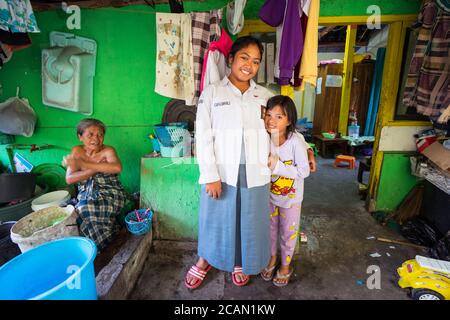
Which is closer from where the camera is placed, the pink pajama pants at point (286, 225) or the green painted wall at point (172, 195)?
the pink pajama pants at point (286, 225)

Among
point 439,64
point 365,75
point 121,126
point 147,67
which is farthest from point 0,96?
point 365,75

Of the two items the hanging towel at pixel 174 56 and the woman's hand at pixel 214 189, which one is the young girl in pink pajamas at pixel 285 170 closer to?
the woman's hand at pixel 214 189

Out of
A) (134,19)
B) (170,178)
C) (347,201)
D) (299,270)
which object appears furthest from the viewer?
(347,201)

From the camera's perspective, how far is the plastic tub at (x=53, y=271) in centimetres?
132

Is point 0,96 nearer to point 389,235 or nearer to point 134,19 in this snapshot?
point 134,19

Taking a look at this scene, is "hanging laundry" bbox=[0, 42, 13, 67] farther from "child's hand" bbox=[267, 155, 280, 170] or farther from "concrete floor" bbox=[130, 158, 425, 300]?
"child's hand" bbox=[267, 155, 280, 170]

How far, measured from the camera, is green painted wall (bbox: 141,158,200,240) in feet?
8.14

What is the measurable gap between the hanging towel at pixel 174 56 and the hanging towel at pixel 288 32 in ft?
2.64

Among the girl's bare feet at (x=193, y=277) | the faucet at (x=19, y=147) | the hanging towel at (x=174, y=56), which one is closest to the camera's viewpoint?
the girl's bare feet at (x=193, y=277)

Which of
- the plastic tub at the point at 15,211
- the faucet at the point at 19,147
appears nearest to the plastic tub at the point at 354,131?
the faucet at the point at 19,147

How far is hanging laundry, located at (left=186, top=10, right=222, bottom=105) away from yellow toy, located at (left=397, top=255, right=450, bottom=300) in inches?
92.3

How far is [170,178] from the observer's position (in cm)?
250

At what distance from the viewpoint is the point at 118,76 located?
289cm
